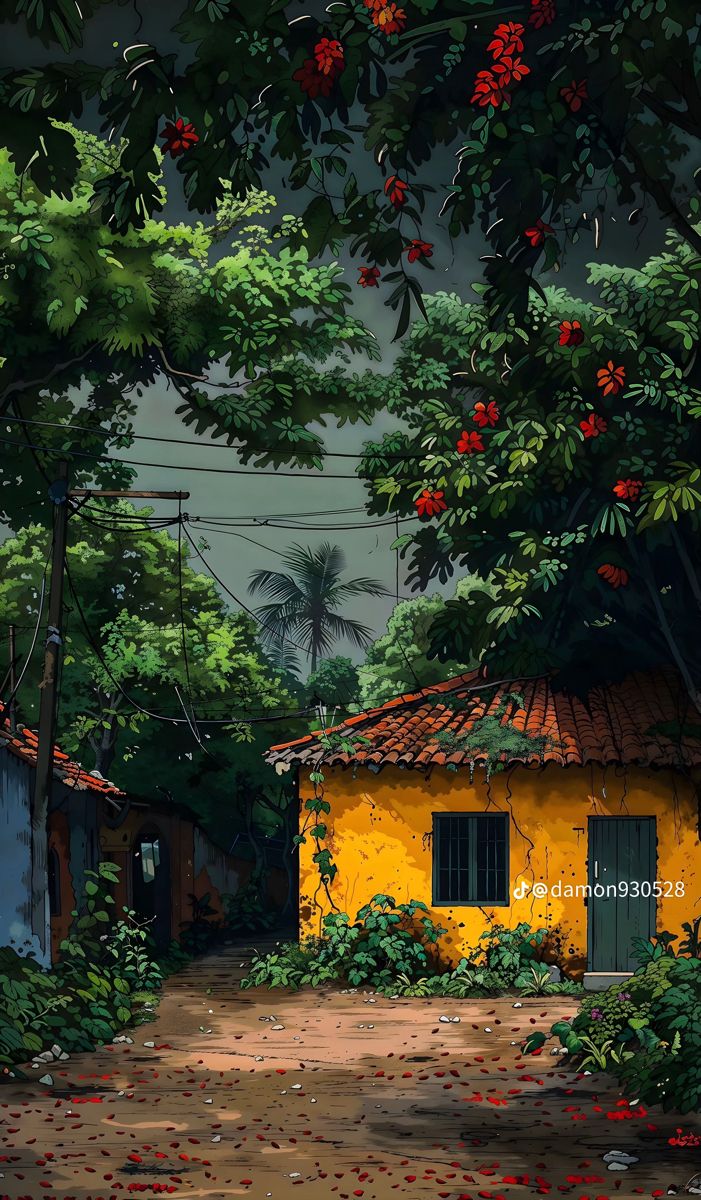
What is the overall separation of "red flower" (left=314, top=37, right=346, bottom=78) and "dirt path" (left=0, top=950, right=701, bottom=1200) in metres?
6.96

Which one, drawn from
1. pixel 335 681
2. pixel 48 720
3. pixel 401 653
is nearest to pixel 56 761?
pixel 48 720

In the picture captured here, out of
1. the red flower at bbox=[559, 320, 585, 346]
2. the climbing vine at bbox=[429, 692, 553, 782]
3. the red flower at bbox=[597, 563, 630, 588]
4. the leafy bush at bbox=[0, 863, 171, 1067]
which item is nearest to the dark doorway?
the climbing vine at bbox=[429, 692, 553, 782]

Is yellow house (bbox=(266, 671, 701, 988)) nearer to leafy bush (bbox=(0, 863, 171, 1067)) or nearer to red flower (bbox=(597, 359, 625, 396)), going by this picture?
leafy bush (bbox=(0, 863, 171, 1067))

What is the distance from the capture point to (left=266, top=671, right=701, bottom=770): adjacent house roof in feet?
65.8

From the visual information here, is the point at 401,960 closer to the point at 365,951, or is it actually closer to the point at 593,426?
the point at 365,951

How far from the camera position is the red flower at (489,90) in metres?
8.37

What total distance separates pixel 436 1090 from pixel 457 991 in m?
6.88

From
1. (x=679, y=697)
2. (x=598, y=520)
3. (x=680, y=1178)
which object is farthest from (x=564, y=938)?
(x=680, y=1178)

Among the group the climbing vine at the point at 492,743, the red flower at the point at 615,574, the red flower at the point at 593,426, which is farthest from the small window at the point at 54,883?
the red flower at the point at 593,426

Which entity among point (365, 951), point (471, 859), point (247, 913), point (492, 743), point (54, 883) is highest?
point (492, 743)

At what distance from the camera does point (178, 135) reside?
8109mm

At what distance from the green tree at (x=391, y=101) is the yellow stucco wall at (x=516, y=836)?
481 inches

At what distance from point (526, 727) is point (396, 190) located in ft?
42.4

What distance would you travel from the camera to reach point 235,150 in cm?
838
